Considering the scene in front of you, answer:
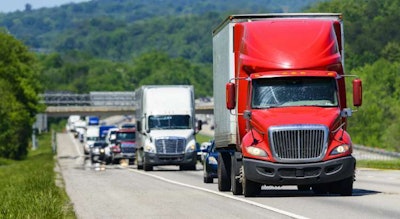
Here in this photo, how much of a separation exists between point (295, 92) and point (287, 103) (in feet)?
1.00

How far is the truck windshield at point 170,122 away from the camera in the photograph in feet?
181

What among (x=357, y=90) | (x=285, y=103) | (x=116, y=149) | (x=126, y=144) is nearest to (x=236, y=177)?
(x=285, y=103)

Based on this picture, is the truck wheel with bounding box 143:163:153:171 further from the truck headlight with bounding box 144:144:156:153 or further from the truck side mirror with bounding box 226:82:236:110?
the truck side mirror with bounding box 226:82:236:110

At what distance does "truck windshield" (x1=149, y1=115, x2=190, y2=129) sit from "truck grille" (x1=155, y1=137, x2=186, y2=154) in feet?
1.71

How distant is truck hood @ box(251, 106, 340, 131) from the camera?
25.9m

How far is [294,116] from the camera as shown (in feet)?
85.6

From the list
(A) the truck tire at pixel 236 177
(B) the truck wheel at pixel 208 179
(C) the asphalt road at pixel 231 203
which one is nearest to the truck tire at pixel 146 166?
(B) the truck wheel at pixel 208 179

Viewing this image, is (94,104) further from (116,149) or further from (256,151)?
(256,151)

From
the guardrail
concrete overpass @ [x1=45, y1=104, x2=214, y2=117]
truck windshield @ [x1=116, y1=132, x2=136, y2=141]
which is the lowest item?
the guardrail

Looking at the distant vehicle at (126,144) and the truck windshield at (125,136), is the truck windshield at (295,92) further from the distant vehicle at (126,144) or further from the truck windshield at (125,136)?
the truck windshield at (125,136)

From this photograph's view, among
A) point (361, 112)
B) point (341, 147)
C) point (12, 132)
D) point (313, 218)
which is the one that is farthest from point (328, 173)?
point (361, 112)

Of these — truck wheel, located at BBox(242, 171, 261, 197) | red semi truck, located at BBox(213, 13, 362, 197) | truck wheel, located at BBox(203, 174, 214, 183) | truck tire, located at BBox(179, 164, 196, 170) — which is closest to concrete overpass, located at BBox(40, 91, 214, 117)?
truck tire, located at BBox(179, 164, 196, 170)

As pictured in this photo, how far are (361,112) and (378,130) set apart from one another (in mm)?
2509

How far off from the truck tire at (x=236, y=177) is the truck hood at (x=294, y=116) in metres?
1.52
